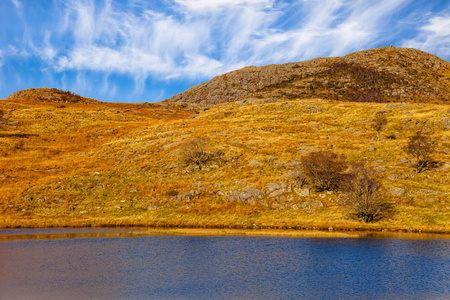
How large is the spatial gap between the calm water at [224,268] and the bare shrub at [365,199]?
9.18 meters

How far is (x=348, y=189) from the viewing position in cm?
5331

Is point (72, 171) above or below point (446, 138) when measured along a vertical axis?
below

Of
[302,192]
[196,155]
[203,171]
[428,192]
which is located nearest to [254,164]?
[203,171]

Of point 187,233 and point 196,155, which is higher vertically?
point 196,155

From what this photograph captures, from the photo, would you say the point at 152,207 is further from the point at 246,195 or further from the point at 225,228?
the point at 246,195

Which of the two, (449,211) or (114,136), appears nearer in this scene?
(449,211)

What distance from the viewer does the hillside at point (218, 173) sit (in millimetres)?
50031

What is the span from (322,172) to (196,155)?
91.8ft

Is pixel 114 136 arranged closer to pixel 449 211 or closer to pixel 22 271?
pixel 22 271

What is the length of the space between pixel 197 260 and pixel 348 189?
31.8m

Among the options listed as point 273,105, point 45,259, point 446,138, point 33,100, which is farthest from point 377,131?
point 33,100

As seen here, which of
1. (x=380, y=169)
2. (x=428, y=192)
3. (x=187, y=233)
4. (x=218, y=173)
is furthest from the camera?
(x=218, y=173)

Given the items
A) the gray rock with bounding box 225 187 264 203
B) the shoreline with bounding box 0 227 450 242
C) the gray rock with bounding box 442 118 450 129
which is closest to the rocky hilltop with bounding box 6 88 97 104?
the shoreline with bounding box 0 227 450 242

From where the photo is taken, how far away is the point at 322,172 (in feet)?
185
